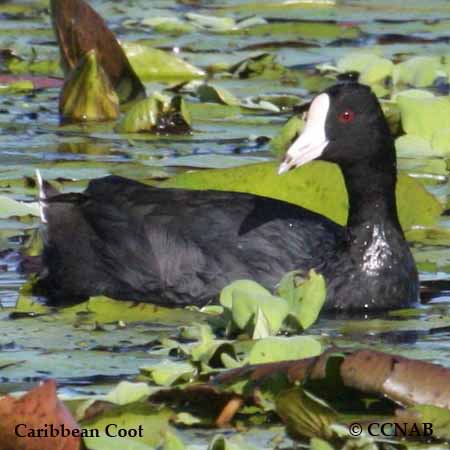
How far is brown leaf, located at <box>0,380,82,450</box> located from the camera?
153 inches

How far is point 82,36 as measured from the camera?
8695 millimetres

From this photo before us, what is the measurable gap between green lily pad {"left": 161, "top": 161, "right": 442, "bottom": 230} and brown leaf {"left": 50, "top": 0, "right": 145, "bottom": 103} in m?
1.87

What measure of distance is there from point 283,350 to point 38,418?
3.32 feet

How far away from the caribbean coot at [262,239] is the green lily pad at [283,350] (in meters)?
1.45

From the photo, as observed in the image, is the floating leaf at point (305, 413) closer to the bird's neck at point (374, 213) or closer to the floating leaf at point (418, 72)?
the bird's neck at point (374, 213)

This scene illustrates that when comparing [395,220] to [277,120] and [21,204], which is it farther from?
[277,120]

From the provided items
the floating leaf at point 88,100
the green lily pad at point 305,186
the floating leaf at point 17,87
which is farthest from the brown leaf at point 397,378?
the floating leaf at point 17,87

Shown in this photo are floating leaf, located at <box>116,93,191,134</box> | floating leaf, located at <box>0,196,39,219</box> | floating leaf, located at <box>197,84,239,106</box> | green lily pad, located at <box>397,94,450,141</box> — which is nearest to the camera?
floating leaf, located at <box>0,196,39,219</box>

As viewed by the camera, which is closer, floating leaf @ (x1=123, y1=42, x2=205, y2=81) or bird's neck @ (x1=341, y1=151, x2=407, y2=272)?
bird's neck @ (x1=341, y1=151, x2=407, y2=272)

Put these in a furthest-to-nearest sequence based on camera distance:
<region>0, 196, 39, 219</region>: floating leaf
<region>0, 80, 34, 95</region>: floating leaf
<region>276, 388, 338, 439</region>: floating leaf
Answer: <region>0, 80, 34, 95</region>: floating leaf < <region>0, 196, 39, 219</region>: floating leaf < <region>276, 388, 338, 439</region>: floating leaf

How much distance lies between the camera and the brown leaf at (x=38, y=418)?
3.88m

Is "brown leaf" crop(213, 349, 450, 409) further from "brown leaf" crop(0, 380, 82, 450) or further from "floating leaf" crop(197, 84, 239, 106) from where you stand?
"floating leaf" crop(197, 84, 239, 106)

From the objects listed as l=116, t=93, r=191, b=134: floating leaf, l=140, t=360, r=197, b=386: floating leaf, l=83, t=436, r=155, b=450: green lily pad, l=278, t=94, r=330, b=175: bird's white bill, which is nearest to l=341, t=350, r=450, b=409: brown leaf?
l=140, t=360, r=197, b=386: floating leaf

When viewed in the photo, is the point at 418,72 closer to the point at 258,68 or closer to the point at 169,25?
the point at 258,68
